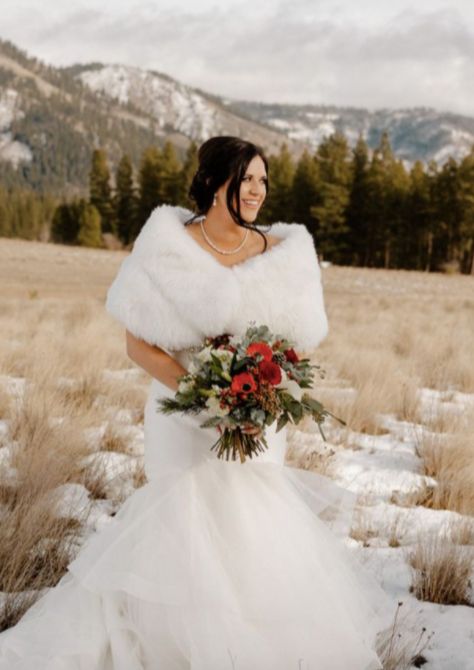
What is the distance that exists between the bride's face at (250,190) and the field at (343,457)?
1834mm

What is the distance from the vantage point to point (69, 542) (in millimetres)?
3730

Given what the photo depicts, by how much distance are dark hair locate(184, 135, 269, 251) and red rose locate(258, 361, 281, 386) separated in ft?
2.96

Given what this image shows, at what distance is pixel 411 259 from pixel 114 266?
27567 millimetres

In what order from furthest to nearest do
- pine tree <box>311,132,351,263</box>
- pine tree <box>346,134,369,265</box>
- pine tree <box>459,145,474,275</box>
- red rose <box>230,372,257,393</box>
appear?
pine tree <box>346,134,369,265</box>, pine tree <box>311,132,351,263</box>, pine tree <box>459,145,474,275</box>, red rose <box>230,372,257,393</box>

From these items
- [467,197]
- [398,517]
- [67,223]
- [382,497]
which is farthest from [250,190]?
[67,223]

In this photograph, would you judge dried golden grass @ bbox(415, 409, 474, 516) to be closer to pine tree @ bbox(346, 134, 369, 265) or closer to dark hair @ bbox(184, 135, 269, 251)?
dark hair @ bbox(184, 135, 269, 251)

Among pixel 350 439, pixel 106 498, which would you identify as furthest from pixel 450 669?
pixel 350 439

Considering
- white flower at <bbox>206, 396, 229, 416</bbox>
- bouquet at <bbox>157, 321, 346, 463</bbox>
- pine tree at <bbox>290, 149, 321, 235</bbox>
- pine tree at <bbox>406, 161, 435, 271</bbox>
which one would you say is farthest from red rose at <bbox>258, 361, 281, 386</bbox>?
pine tree at <bbox>290, 149, 321, 235</bbox>

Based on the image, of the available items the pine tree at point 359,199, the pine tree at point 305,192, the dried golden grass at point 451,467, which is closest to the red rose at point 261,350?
the dried golden grass at point 451,467

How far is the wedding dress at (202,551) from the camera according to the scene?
8.50ft

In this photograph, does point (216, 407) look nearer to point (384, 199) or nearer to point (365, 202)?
point (384, 199)

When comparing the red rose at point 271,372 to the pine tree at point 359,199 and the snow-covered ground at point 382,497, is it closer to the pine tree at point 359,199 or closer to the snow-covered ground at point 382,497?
the snow-covered ground at point 382,497

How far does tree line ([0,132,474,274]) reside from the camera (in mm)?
50406

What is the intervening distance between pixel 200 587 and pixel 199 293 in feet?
3.70
